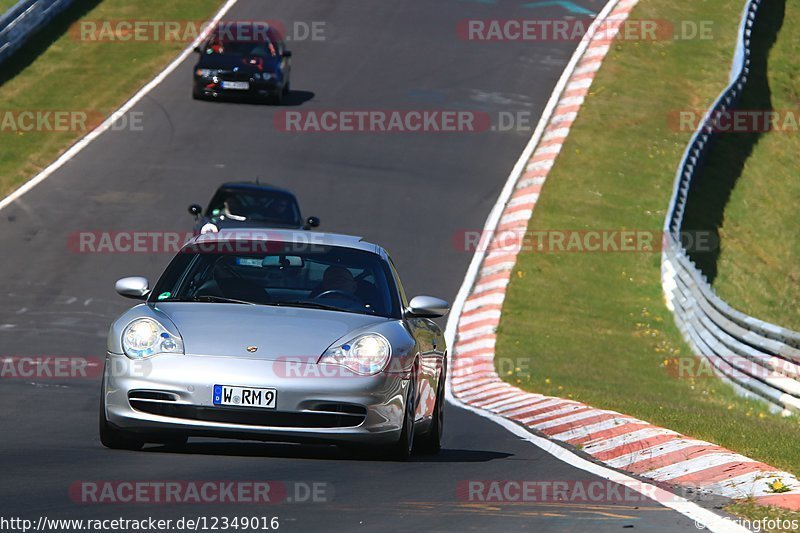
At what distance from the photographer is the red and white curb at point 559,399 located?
8992 millimetres

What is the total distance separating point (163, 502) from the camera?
7.26 meters

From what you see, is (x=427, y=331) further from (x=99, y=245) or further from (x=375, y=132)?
(x=375, y=132)

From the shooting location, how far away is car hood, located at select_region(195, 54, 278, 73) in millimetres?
31688

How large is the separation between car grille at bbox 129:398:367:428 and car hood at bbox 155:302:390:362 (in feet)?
1.03

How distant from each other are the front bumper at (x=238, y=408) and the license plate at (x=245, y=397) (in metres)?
0.03

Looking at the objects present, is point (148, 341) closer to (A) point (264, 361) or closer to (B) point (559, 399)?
(A) point (264, 361)

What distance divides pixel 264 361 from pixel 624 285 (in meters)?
15.2

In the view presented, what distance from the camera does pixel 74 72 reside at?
33031 millimetres

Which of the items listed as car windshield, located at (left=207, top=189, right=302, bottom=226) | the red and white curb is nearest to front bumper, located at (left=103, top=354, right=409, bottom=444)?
the red and white curb

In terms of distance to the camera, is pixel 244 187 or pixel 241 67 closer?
pixel 244 187

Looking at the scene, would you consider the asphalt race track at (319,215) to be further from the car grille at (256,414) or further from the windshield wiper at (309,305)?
the windshield wiper at (309,305)

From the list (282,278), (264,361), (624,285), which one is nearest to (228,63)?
(624,285)

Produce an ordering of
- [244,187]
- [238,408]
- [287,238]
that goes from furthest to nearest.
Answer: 1. [244,187]
2. [287,238]
3. [238,408]

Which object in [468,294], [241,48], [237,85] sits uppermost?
[241,48]
